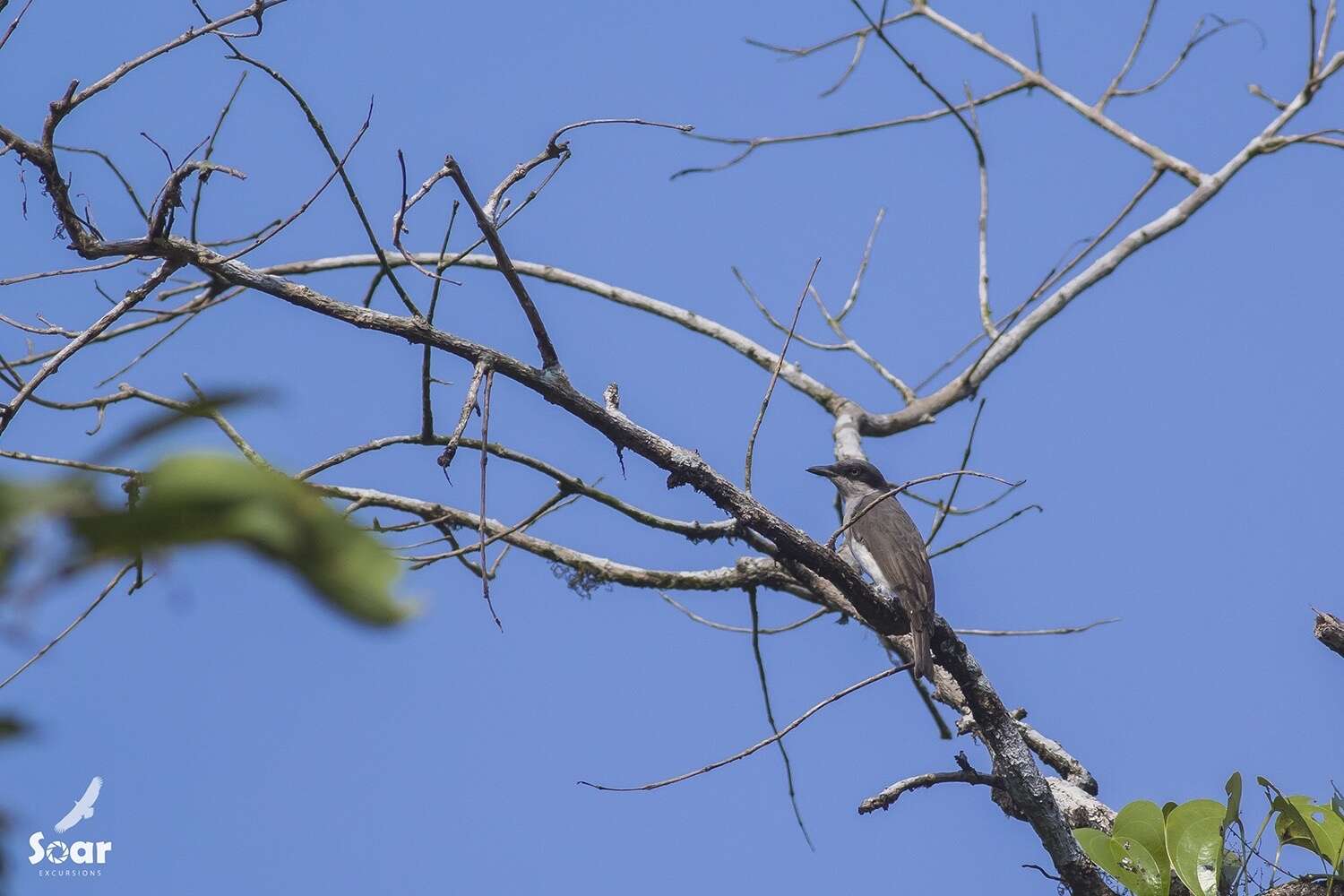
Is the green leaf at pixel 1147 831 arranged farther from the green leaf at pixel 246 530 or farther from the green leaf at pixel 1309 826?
the green leaf at pixel 246 530

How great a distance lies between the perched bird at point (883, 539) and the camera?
620cm

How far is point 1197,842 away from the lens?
4.53 m

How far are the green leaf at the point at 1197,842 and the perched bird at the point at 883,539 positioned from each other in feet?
4.19

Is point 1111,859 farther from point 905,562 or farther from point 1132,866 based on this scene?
point 905,562

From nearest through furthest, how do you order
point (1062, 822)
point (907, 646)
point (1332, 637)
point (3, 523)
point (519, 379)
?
point (3, 523) → point (519, 379) → point (1332, 637) → point (1062, 822) → point (907, 646)

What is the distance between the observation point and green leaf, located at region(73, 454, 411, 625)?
0.60 meters

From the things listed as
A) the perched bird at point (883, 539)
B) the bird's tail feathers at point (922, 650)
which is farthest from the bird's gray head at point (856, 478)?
the bird's tail feathers at point (922, 650)

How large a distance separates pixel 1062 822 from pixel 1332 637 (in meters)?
1.24

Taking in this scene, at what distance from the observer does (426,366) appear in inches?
159

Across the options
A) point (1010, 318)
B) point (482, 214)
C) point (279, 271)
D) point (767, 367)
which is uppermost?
point (279, 271)

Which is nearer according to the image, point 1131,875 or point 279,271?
point 1131,875

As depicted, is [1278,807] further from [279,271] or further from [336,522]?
[279,271]

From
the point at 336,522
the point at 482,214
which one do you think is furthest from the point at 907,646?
the point at 336,522

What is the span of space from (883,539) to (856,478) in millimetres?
392
